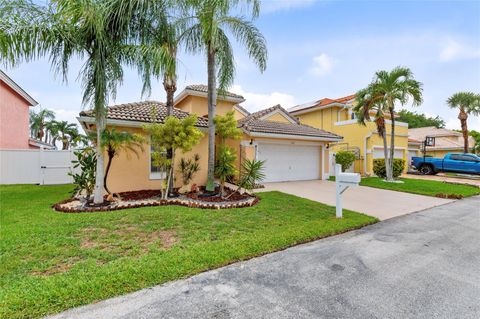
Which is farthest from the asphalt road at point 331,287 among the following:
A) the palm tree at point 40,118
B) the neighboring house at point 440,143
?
the palm tree at point 40,118

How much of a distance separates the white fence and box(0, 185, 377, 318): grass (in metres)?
6.30

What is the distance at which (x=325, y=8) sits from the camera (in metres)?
10.4

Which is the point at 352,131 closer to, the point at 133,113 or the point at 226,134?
the point at 226,134

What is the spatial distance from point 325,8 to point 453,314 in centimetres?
1181

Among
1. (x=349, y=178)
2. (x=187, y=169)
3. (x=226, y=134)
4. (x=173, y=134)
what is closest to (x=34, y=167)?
(x=187, y=169)

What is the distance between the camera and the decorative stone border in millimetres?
7152

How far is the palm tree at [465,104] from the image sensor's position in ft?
71.2

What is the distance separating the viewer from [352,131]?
19328mm

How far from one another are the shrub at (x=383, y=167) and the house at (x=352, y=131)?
514 mm

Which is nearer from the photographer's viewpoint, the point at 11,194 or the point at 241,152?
the point at 11,194

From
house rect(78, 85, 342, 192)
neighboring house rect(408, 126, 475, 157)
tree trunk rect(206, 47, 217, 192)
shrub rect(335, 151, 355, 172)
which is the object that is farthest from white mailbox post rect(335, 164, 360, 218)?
neighboring house rect(408, 126, 475, 157)

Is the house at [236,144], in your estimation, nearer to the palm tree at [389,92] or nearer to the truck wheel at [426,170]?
the palm tree at [389,92]

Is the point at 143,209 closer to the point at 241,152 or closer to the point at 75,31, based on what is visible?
the point at 75,31

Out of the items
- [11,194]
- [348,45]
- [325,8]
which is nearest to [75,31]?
[11,194]
